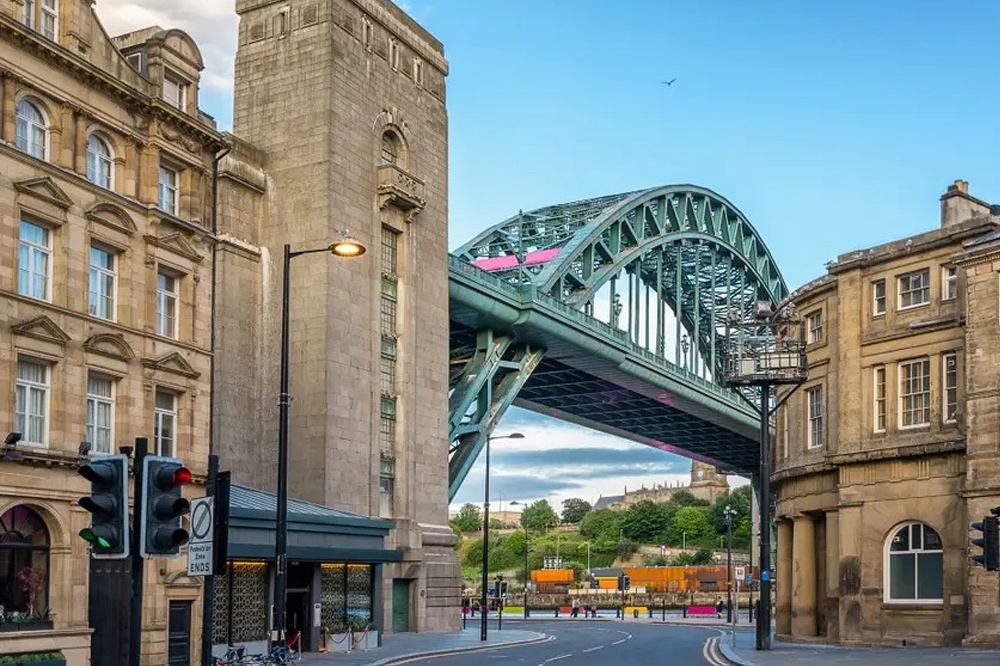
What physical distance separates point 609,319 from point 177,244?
206 ft

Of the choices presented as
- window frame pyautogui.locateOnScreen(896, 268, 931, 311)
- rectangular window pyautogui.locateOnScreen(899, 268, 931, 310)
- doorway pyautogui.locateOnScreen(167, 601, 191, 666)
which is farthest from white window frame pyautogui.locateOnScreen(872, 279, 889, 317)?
doorway pyautogui.locateOnScreen(167, 601, 191, 666)

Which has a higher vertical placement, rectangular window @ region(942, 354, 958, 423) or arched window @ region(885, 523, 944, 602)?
rectangular window @ region(942, 354, 958, 423)

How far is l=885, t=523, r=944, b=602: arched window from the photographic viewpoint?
4719 cm

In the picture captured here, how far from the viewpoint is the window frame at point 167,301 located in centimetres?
3788

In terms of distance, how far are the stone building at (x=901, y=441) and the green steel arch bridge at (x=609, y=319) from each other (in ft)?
78.9

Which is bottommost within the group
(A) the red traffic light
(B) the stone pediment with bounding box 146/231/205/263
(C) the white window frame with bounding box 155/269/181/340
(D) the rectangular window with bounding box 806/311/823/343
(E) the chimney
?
(A) the red traffic light

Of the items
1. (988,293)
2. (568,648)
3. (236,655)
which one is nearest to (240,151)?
(568,648)

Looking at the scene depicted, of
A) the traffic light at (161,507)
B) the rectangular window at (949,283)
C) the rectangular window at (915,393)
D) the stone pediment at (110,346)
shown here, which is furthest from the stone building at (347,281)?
the traffic light at (161,507)

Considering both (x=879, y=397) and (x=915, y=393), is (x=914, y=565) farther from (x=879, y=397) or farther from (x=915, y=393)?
(x=879, y=397)

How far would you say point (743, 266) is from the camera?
131 metres

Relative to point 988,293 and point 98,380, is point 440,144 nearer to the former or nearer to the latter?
point 988,293

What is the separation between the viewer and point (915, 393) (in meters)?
48.7

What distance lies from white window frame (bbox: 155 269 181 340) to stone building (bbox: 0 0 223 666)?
0.18ft

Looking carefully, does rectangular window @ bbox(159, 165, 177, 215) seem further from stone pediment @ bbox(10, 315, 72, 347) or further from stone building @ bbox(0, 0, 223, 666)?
stone pediment @ bbox(10, 315, 72, 347)
